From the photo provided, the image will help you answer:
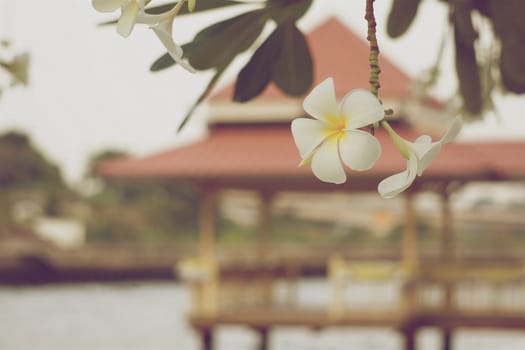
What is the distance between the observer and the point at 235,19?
4.21 ft

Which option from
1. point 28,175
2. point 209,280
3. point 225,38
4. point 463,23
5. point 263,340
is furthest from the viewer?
point 28,175

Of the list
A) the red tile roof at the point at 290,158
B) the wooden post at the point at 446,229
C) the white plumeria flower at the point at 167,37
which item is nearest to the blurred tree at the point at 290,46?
the white plumeria flower at the point at 167,37

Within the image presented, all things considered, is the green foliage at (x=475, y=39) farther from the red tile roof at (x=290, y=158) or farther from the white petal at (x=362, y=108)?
the red tile roof at (x=290, y=158)

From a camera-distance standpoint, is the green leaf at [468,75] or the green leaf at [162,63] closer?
the green leaf at [162,63]

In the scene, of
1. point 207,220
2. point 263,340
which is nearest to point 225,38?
point 207,220

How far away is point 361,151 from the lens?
61 cm

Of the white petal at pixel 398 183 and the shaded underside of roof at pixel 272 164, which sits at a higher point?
the shaded underside of roof at pixel 272 164

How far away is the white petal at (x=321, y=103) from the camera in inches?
24.7

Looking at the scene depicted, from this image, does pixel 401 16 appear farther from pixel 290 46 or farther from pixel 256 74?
pixel 256 74

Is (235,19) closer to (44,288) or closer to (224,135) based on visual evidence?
(224,135)

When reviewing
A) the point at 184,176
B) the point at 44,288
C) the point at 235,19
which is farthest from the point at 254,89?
the point at 44,288

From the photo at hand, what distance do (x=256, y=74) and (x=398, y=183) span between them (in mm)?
680

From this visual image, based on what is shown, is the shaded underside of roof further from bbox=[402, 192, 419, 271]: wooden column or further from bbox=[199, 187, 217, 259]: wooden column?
bbox=[402, 192, 419, 271]: wooden column

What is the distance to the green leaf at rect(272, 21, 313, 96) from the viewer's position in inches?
54.5
